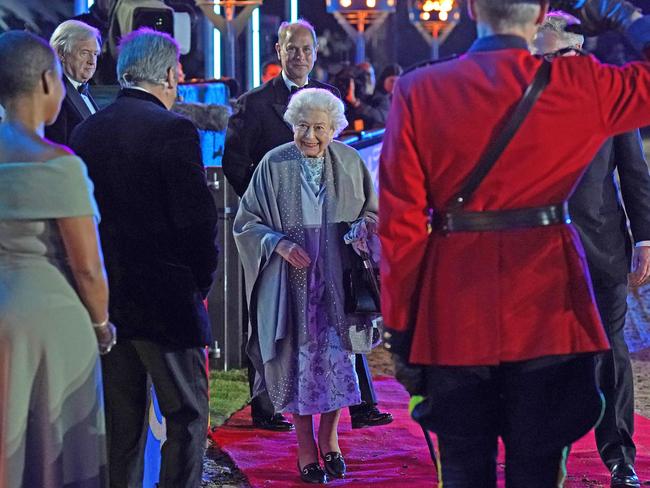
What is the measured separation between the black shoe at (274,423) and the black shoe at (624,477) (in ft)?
6.53

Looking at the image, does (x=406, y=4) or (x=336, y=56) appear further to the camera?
(x=406, y=4)

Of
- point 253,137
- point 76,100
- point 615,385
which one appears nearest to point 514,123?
point 615,385

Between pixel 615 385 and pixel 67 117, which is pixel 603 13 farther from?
pixel 67 117

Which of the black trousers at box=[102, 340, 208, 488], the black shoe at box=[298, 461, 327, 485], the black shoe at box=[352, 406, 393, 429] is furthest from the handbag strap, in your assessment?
the black shoe at box=[352, 406, 393, 429]

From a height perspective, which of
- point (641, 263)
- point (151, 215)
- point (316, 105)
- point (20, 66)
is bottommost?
point (641, 263)

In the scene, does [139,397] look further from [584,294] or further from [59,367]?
[584,294]

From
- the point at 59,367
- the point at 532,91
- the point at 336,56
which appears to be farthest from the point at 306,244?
the point at 336,56

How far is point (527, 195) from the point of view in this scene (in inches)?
131

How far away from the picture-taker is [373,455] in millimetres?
5914

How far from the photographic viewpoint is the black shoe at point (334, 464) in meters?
5.49

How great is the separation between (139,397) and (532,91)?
2.01 metres

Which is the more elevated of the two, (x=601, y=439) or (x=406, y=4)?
(x=406, y=4)

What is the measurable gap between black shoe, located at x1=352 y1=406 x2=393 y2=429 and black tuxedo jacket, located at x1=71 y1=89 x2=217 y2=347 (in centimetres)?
232

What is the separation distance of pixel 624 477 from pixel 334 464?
129 cm
